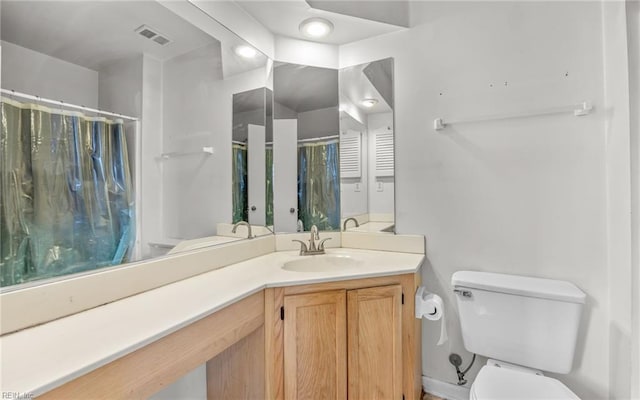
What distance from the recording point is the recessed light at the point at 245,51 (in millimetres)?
1662

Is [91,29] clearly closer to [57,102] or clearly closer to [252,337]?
[57,102]

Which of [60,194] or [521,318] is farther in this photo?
[521,318]

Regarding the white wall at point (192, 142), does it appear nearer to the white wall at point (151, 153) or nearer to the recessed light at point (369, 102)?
the white wall at point (151, 153)

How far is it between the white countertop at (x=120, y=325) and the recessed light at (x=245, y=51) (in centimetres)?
127

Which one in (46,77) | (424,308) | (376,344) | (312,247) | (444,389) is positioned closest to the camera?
(46,77)

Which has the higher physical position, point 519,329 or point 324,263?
point 324,263

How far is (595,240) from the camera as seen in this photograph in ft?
4.32

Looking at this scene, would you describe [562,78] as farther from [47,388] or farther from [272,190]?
[47,388]

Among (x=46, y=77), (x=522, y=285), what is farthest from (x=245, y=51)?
(x=522, y=285)

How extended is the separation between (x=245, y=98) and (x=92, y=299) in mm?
1287

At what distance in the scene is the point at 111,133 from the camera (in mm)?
1122

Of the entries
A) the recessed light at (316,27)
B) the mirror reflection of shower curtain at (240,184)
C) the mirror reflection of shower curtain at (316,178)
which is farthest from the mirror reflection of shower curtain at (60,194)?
the recessed light at (316,27)

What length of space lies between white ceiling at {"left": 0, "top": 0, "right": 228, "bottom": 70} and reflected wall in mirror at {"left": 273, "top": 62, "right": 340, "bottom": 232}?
2.11ft

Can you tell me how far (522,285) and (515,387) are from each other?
0.43 meters
